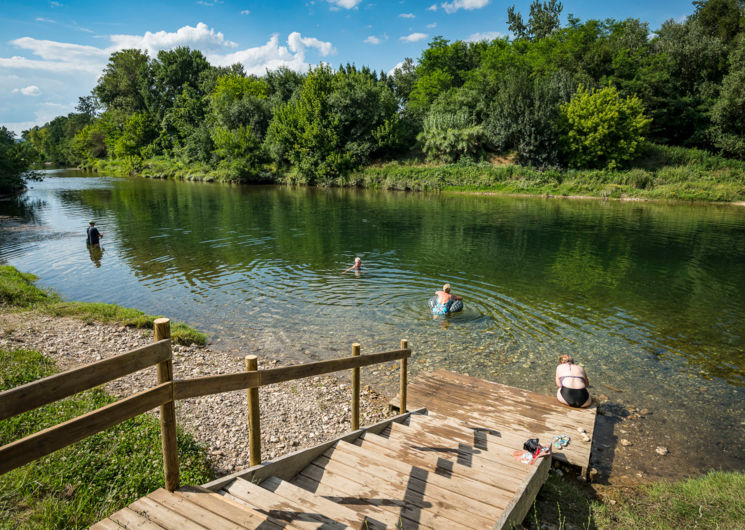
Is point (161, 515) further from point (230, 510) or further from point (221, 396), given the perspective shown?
point (221, 396)

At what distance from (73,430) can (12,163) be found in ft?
196

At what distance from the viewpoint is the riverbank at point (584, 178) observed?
48775 millimetres

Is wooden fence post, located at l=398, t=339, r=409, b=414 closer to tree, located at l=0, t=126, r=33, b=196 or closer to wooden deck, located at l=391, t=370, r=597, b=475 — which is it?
wooden deck, located at l=391, t=370, r=597, b=475

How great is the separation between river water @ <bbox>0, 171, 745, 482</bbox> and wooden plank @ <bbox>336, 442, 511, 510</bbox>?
4.10 m

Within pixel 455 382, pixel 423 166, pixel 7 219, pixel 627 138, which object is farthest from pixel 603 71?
pixel 7 219

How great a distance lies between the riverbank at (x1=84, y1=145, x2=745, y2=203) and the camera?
160 feet

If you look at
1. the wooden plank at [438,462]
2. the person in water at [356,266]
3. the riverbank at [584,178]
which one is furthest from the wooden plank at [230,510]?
the riverbank at [584,178]

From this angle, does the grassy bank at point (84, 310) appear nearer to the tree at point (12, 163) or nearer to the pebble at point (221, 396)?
the pebble at point (221, 396)

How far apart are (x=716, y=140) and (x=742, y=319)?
56.2m

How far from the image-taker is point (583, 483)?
7105mm

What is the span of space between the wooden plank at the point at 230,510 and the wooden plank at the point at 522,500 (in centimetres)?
218

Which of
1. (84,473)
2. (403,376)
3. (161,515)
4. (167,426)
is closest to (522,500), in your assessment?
(403,376)

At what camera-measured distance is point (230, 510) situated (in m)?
3.55

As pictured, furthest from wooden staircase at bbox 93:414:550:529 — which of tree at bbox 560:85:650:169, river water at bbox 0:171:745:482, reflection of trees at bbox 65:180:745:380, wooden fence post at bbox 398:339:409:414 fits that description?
tree at bbox 560:85:650:169
